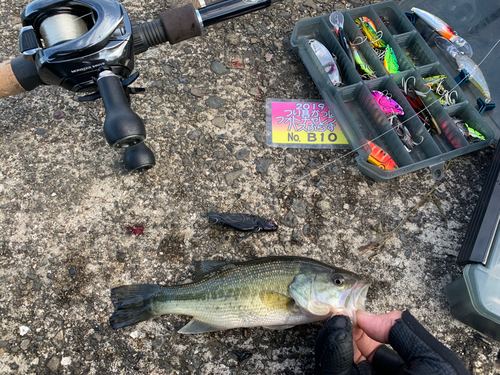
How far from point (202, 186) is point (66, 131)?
1288 mm

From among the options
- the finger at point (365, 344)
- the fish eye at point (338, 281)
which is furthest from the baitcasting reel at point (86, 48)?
the finger at point (365, 344)

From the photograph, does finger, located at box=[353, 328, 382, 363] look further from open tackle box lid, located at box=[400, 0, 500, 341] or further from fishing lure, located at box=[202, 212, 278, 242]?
fishing lure, located at box=[202, 212, 278, 242]

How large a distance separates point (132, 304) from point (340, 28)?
9.54 ft

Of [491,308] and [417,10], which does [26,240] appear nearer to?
[491,308]

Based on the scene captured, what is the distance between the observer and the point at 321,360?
2.05m

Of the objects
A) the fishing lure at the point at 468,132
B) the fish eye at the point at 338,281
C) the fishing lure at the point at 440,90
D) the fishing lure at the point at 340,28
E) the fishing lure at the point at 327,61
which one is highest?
the fishing lure at the point at 340,28

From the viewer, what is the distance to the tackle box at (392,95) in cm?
285

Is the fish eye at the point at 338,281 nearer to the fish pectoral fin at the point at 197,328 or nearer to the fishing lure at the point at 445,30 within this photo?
→ the fish pectoral fin at the point at 197,328

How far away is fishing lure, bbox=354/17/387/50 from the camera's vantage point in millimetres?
3248

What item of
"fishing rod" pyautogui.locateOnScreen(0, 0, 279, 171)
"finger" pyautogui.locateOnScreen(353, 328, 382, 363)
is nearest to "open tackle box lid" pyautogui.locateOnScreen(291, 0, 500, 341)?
"finger" pyautogui.locateOnScreen(353, 328, 382, 363)

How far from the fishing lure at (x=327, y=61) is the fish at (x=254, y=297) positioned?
1664 mm

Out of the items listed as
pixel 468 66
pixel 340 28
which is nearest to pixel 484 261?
pixel 468 66

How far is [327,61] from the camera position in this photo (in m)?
3.10

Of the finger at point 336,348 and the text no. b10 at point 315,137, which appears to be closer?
the finger at point 336,348
